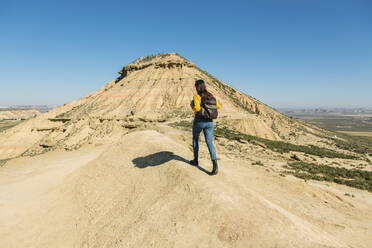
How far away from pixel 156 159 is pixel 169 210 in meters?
2.66

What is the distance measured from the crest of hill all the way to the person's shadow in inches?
689

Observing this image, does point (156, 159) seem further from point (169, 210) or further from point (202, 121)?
point (169, 210)

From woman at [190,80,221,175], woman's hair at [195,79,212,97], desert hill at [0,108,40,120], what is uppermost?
woman's hair at [195,79,212,97]

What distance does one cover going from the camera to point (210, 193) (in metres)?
4.43

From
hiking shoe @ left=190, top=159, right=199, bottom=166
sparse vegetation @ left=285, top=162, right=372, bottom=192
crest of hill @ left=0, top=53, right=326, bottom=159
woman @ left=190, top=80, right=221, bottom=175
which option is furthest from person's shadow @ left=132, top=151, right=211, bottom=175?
crest of hill @ left=0, top=53, right=326, bottom=159

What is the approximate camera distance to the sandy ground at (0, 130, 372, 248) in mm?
3637

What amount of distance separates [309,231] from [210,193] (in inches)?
77.3

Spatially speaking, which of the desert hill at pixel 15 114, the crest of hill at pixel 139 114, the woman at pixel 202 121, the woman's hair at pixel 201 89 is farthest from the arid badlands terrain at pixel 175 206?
the desert hill at pixel 15 114

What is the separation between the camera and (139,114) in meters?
32.5

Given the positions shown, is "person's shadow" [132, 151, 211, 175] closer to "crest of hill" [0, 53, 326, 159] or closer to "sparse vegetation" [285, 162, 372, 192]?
"sparse vegetation" [285, 162, 372, 192]

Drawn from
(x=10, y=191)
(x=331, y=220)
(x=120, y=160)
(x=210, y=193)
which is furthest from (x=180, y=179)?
(x=10, y=191)

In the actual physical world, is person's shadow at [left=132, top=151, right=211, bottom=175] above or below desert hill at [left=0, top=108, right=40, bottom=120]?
above

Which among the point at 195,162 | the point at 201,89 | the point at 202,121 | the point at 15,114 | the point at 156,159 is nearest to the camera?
the point at 201,89

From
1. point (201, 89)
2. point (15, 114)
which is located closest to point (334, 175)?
point (201, 89)
